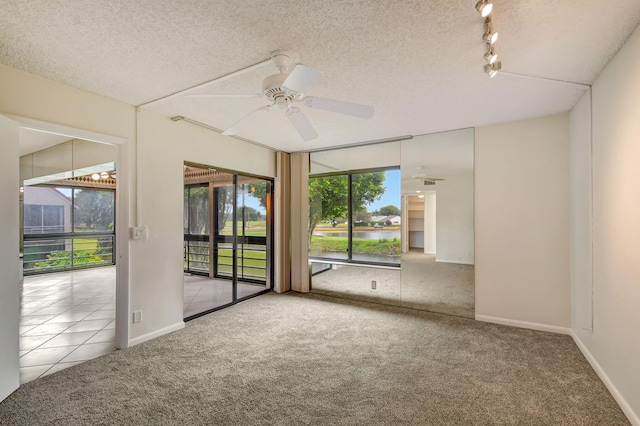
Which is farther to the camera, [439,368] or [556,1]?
[439,368]

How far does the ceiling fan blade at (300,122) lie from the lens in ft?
6.67

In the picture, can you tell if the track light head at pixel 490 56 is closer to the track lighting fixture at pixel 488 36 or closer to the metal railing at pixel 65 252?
the track lighting fixture at pixel 488 36

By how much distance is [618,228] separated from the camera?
1980mm

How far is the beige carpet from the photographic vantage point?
1821mm

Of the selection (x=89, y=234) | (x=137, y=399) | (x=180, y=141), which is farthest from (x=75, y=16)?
(x=89, y=234)

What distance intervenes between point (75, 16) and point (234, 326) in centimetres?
293

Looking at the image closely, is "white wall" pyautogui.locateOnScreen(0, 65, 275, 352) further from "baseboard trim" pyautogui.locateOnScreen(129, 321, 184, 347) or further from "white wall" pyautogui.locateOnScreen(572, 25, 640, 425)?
"white wall" pyautogui.locateOnScreen(572, 25, 640, 425)

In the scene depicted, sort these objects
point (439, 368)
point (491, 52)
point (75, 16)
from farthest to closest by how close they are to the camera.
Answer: point (439, 368) < point (491, 52) < point (75, 16)

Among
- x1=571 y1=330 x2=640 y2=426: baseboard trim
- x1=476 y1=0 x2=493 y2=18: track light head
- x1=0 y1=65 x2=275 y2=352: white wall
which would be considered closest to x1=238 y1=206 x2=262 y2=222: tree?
x1=0 y1=65 x2=275 y2=352: white wall

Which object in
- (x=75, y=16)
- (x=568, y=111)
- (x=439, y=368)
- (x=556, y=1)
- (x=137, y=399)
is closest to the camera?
(x=556, y=1)

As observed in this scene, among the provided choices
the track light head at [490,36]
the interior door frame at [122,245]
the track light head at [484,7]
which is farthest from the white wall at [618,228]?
the interior door frame at [122,245]

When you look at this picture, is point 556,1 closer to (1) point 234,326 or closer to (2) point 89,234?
(1) point 234,326

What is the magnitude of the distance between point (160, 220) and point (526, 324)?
4134 millimetres

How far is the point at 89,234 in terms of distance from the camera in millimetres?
6906
